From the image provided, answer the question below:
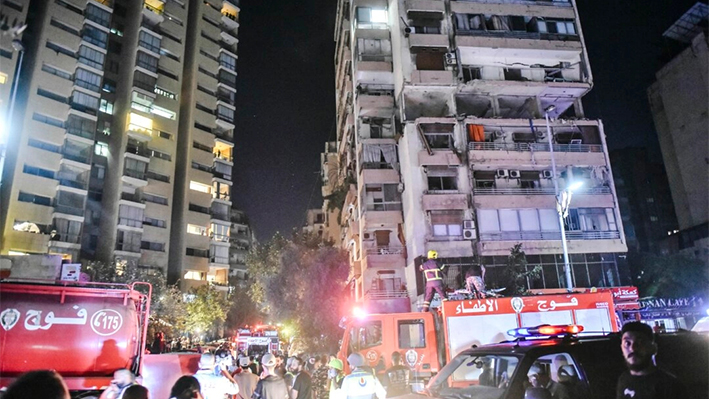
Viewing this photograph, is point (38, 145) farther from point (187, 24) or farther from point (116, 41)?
point (187, 24)

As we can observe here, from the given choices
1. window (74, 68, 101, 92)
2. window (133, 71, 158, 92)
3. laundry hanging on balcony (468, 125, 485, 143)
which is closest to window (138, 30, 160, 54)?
window (133, 71, 158, 92)

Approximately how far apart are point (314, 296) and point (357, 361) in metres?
29.8

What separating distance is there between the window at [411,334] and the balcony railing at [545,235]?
20.4m

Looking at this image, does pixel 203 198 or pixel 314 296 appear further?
pixel 203 198

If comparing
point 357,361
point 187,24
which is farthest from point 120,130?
point 357,361

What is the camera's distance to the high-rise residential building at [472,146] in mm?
30203

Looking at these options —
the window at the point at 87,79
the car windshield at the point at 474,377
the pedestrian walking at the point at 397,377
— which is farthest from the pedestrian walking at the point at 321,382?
the window at the point at 87,79

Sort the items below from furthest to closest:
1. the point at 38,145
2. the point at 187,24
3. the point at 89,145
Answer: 1. the point at 187,24
2. the point at 89,145
3. the point at 38,145

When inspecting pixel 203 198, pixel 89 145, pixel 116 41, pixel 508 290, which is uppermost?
pixel 116 41

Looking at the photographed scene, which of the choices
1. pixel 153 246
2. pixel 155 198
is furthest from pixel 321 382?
pixel 155 198

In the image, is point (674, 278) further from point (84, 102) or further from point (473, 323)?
point (84, 102)

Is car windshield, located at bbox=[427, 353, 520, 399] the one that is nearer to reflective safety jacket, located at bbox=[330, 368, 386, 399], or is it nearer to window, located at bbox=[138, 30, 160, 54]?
reflective safety jacket, located at bbox=[330, 368, 386, 399]

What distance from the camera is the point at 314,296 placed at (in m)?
36.0

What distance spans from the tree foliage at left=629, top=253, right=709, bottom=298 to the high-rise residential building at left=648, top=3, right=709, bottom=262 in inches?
488
